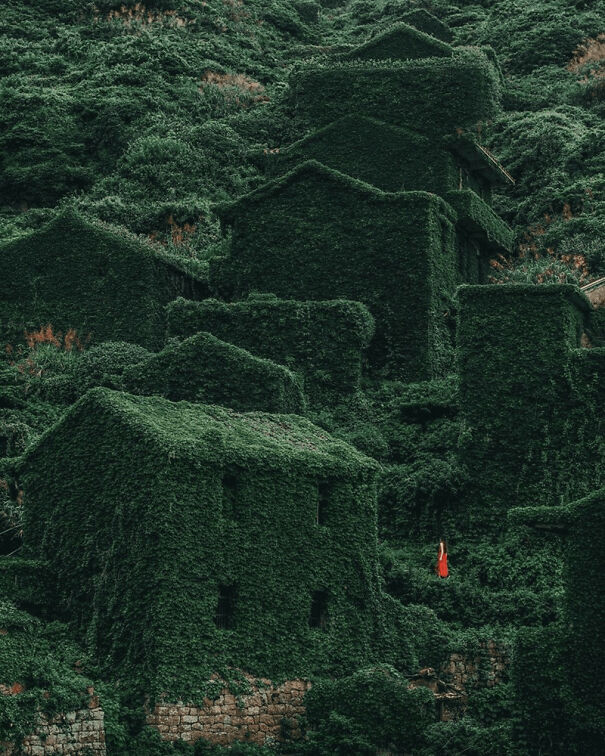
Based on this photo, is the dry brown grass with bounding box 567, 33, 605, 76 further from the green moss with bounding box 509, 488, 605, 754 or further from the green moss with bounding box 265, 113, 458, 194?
the green moss with bounding box 509, 488, 605, 754

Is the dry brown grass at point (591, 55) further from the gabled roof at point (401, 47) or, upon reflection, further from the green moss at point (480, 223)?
the green moss at point (480, 223)

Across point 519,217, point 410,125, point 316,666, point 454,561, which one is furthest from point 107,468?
point 519,217

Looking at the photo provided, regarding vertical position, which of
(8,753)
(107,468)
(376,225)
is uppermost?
(376,225)

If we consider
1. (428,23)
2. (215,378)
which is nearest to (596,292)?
(215,378)

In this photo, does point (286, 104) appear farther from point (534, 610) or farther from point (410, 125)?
point (534, 610)

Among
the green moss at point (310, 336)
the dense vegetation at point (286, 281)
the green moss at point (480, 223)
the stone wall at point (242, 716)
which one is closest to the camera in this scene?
the stone wall at point (242, 716)

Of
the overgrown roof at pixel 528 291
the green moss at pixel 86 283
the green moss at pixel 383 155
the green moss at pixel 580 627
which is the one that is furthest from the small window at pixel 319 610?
the green moss at pixel 383 155
